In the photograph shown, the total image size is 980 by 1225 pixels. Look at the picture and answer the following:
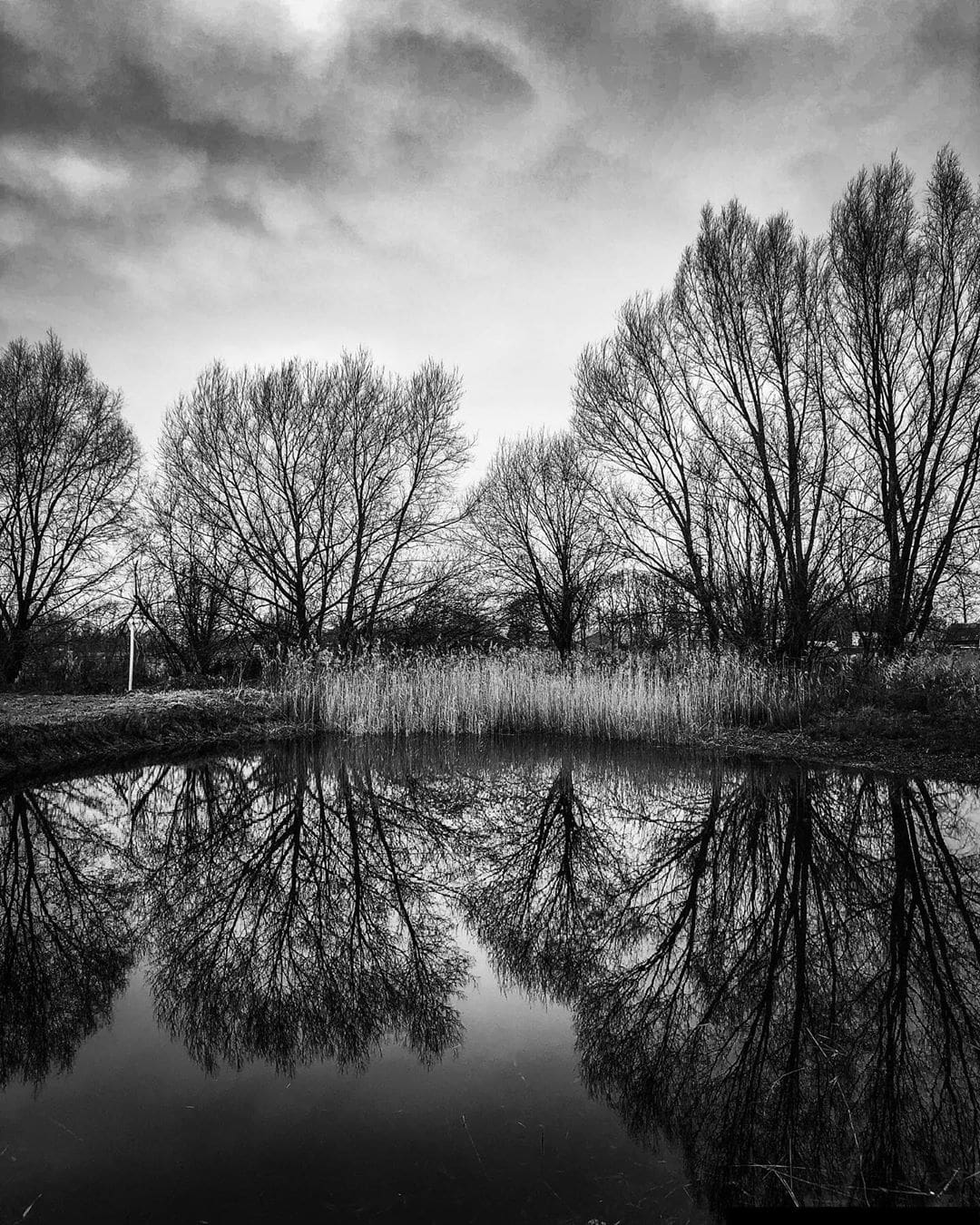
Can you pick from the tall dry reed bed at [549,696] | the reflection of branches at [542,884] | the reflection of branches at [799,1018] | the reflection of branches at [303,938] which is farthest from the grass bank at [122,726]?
the reflection of branches at [799,1018]

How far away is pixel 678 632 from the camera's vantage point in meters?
16.3

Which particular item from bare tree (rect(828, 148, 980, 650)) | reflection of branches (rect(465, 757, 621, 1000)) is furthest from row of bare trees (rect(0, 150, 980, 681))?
reflection of branches (rect(465, 757, 621, 1000))

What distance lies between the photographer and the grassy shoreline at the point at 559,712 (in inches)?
318

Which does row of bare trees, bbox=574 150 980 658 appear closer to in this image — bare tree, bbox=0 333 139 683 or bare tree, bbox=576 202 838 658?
bare tree, bbox=576 202 838 658

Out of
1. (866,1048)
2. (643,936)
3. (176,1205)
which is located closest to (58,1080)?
(176,1205)

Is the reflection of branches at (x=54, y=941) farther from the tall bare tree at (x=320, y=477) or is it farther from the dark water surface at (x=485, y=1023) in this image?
the tall bare tree at (x=320, y=477)

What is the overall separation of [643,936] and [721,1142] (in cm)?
139

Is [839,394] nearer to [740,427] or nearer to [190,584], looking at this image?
[740,427]

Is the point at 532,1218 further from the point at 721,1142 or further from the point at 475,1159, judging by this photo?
the point at 721,1142

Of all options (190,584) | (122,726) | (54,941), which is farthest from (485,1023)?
(190,584)

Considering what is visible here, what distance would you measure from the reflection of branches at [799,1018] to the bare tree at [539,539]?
1956 centimetres

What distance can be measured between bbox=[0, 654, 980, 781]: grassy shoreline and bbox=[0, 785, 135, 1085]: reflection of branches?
329cm

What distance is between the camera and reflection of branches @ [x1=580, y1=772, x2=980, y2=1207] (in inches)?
64.4

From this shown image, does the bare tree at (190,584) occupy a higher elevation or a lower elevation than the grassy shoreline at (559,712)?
higher
